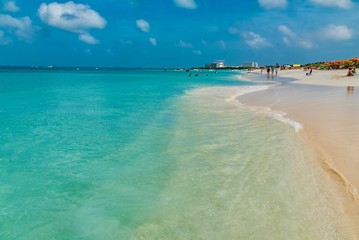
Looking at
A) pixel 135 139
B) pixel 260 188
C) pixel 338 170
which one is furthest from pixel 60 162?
pixel 338 170

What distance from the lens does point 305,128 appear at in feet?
31.5

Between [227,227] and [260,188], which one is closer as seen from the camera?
[227,227]

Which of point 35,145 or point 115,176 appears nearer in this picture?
point 115,176

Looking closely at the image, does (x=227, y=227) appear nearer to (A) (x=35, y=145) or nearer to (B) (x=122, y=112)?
(A) (x=35, y=145)

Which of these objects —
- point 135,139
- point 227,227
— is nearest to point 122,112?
point 135,139

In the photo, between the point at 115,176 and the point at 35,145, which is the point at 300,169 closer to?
the point at 115,176

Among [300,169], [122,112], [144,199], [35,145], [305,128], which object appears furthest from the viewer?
[122,112]

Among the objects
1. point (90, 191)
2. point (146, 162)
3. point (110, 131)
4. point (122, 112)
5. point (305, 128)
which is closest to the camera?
point (90, 191)

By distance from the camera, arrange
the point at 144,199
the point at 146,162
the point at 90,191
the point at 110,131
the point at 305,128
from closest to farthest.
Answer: the point at 144,199 < the point at 90,191 < the point at 146,162 < the point at 305,128 < the point at 110,131

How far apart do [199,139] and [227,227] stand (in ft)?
15.4

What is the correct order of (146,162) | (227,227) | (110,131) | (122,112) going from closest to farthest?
(227,227) → (146,162) → (110,131) → (122,112)

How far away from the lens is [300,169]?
6125 mm

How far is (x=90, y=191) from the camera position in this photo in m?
5.45

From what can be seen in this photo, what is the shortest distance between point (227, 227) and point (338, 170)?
2895 mm
